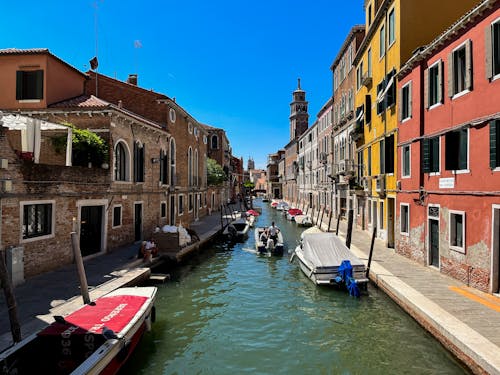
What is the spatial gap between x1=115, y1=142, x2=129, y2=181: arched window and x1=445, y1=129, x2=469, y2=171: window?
12.2 metres

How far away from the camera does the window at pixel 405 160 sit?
1362 cm

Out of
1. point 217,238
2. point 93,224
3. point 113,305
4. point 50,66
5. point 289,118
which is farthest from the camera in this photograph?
point 289,118

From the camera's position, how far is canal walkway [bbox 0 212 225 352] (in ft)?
23.7

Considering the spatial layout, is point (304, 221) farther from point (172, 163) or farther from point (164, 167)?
point (164, 167)

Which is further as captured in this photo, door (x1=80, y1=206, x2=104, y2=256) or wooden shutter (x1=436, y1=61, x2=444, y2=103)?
door (x1=80, y1=206, x2=104, y2=256)

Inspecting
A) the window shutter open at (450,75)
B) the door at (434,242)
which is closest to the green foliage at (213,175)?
the door at (434,242)

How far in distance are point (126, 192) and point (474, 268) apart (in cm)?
1304

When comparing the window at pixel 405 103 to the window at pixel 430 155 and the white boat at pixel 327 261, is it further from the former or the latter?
the white boat at pixel 327 261

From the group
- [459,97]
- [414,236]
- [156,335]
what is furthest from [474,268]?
[156,335]

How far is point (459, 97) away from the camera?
9836 millimetres

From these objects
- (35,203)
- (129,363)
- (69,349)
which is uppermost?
(35,203)

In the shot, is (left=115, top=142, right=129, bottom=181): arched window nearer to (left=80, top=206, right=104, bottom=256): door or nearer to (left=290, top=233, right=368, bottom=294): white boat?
(left=80, top=206, right=104, bottom=256): door

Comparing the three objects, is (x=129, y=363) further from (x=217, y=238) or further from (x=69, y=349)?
(x=217, y=238)

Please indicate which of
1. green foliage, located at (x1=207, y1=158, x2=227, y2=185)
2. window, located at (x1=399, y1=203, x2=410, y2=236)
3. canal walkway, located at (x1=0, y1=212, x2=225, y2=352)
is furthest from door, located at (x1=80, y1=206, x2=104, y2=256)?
green foliage, located at (x1=207, y1=158, x2=227, y2=185)
